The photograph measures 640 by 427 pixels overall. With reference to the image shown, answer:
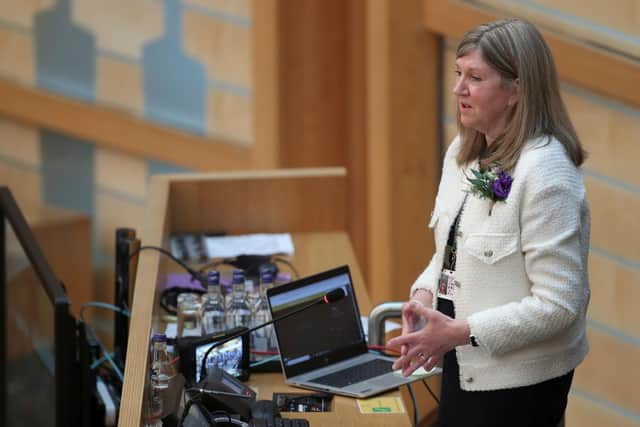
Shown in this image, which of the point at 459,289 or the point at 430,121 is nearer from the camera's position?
the point at 459,289

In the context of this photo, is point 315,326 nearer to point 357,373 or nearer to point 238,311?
point 357,373

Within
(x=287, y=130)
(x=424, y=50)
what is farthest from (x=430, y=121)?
(x=287, y=130)

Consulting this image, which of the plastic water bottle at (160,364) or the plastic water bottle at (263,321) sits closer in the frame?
the plastic water bottle at (160,364)

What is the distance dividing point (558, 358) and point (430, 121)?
8.20 feet

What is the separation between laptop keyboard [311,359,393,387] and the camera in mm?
2596

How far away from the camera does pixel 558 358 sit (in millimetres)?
2246

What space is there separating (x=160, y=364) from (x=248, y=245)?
147cm

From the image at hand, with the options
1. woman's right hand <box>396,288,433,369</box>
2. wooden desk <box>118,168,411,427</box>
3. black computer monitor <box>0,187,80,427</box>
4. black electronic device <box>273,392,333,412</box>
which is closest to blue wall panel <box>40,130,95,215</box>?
black computer monitor <box>0,187,80,427</box>

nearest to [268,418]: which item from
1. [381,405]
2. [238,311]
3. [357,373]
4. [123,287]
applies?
[381,405]

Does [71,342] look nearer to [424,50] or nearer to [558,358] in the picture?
[558,358]

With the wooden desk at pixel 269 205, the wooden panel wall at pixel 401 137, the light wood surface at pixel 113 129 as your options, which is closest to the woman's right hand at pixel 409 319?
the wooden desk at pixel 269 205

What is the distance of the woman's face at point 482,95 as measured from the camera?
87.7 inches

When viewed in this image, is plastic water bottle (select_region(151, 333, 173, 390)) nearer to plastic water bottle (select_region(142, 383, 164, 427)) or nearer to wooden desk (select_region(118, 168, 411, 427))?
plastic water bottle (select_region(142, 383, 164, 427))

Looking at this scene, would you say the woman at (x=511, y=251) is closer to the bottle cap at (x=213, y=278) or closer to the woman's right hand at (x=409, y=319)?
the woman's right hand at (x=409, y=319)
